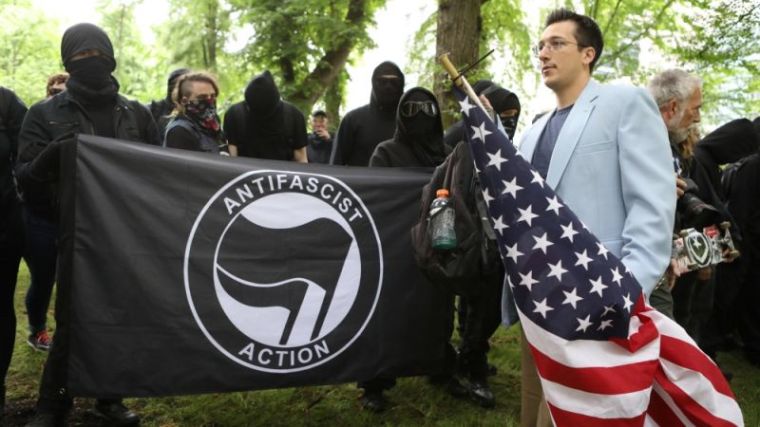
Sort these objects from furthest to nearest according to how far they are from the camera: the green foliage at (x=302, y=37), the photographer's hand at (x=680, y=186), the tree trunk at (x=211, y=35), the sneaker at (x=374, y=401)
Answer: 1. the tree trunk at (x=211, y=35)
2. the green foliage at (x=302, y=37)
3. the sneaker at (x=374, y=401)
4. the photographer's hand at (x=680, y=186)

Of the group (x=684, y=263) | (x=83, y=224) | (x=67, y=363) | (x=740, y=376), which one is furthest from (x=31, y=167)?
(x=740, y=376)

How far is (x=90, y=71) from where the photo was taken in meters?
3.67

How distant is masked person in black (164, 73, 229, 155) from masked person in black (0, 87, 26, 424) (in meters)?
0.90

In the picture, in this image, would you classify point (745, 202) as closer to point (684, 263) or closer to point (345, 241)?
point (684, 263)

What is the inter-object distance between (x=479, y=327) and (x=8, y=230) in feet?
9.46

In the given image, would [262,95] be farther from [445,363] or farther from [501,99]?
[445,363]

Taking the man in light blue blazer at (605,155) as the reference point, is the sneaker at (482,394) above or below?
below

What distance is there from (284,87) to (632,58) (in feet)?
21.8

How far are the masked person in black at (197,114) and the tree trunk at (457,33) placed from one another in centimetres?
325

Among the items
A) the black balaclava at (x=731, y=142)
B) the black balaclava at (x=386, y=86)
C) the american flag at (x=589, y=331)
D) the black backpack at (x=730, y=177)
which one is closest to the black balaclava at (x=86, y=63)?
the black balaclava at (x=386, y=86)

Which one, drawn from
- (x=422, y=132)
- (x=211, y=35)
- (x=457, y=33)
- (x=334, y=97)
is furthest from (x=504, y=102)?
(x=334, y=97)

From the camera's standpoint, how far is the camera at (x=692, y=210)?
3461 millimetres

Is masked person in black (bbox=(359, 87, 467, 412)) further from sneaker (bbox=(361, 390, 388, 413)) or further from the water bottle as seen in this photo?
the water bottle

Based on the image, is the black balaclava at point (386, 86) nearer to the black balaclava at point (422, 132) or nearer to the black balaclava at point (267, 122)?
the black balaclava at point (267, 122)
